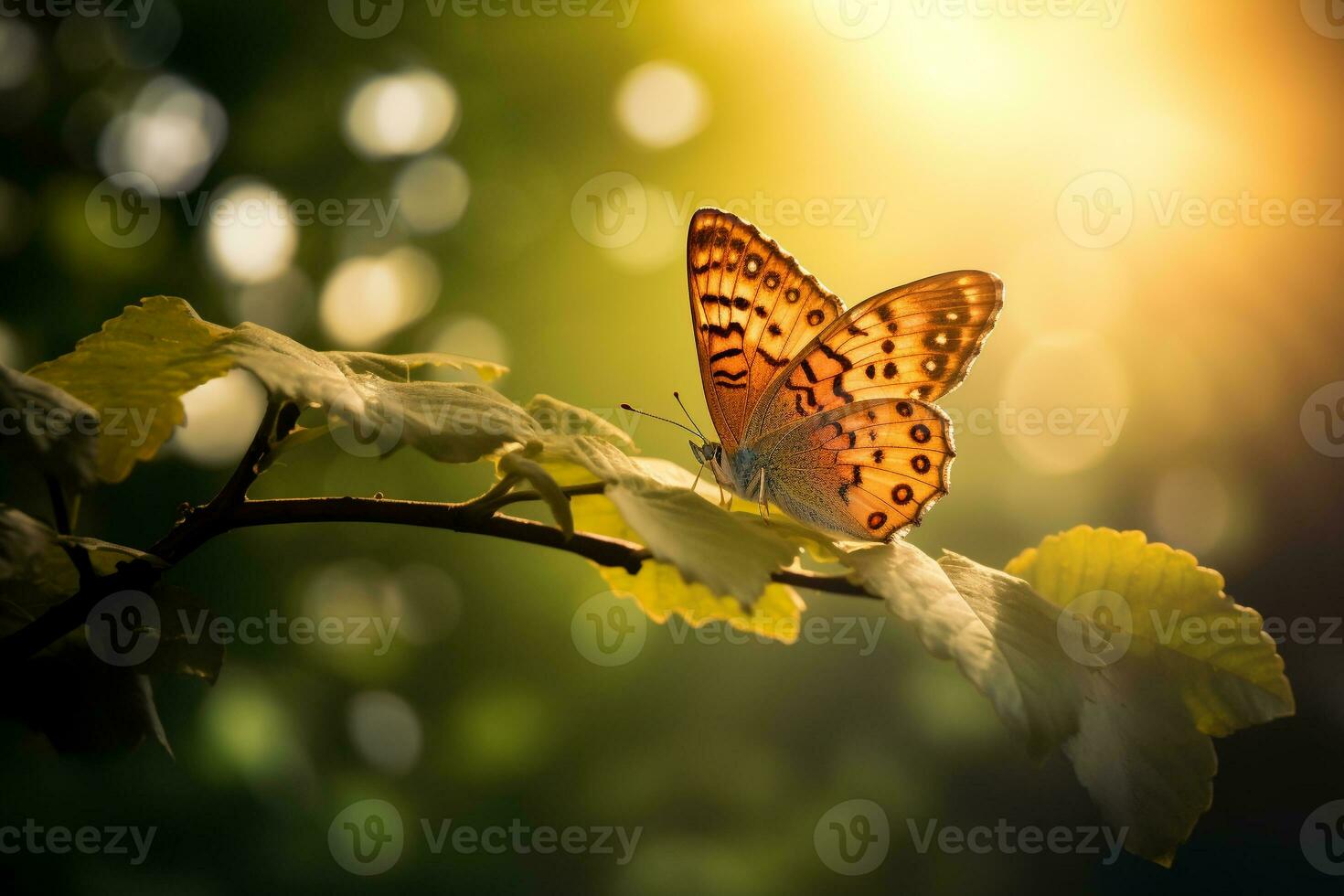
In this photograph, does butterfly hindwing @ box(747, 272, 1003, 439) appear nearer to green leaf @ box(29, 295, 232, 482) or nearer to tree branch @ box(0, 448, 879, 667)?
tree branch @ box(0, 448, 879, 667)

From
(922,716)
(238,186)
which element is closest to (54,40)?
(238,186)

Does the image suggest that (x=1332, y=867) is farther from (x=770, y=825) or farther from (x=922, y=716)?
(x=770, y=825)

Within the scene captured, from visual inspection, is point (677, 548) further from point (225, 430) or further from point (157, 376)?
point (225, 430)

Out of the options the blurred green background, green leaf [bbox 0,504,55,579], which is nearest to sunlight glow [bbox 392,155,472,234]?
the blurred green background

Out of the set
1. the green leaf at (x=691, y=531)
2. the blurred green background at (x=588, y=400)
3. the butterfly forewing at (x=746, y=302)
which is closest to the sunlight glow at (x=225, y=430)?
the blurred green background at (x=588, y=400)

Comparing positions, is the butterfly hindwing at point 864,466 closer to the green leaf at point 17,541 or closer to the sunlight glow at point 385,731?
the green leaf at point 17,541

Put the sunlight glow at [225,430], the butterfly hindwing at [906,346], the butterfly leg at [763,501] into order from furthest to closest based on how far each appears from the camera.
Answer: the sunlight glow at [225,430]
the butterfly hindwing at [906,346]
the butterfly leg at [763,501]
